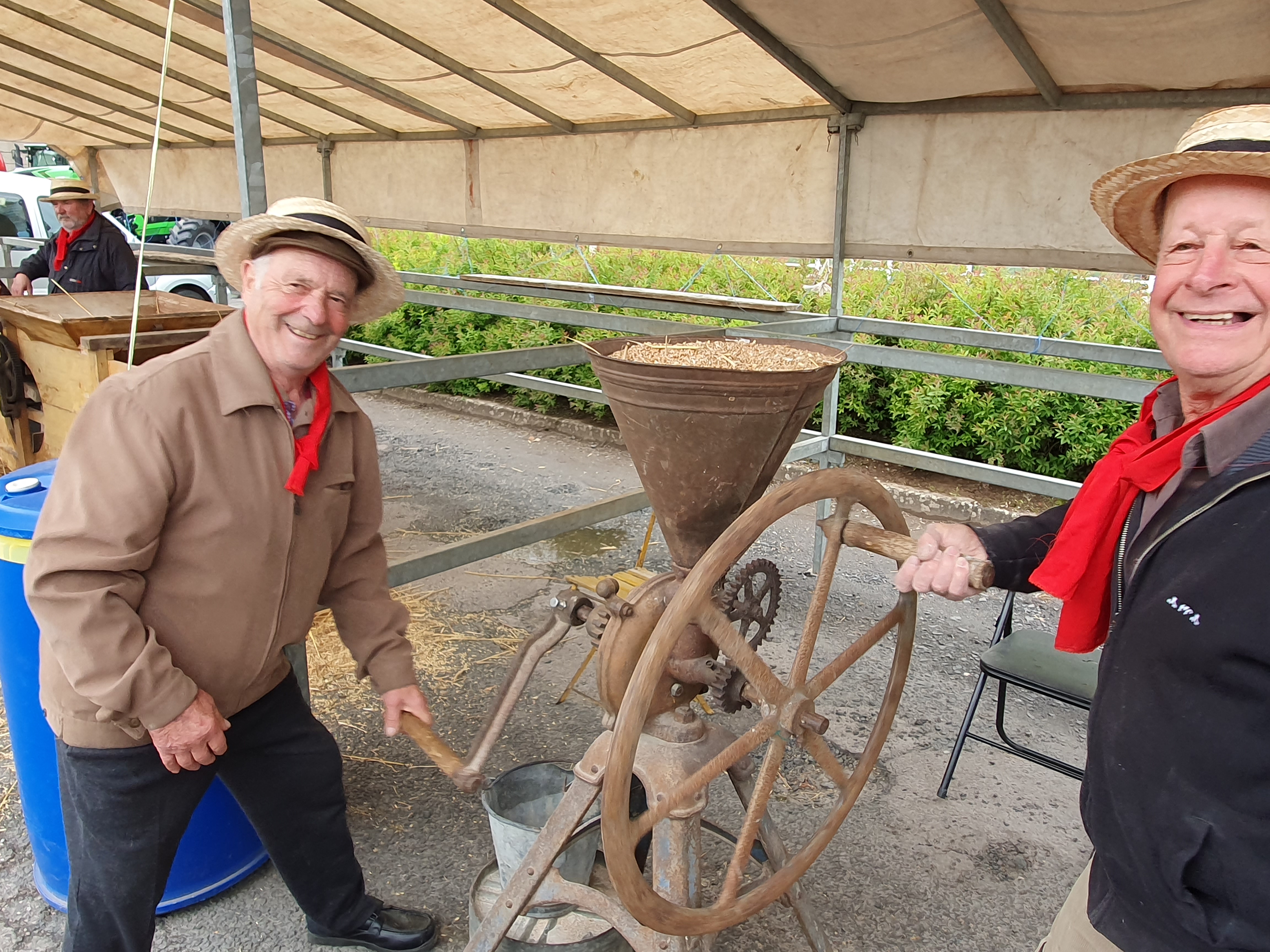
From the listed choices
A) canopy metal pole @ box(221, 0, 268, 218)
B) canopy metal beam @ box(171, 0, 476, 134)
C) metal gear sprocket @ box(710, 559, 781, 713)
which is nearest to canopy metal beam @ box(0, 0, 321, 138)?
canopy metal beam @ box(171, 0, 476, 134)

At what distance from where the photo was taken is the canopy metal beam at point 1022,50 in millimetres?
3061

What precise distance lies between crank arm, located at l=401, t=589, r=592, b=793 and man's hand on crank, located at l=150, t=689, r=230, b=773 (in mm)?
393

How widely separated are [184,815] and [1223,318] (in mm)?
2161

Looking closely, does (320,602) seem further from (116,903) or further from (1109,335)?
(1109,335)

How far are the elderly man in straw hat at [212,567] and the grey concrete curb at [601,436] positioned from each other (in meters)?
3.05

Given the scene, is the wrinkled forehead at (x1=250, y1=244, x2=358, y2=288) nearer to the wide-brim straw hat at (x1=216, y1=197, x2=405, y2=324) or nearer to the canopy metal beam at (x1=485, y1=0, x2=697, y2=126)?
the wide-brim straw hat at (x1=216, y1=197, x2=405, y2=324)

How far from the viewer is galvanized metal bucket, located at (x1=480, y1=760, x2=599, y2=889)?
2.06 metres

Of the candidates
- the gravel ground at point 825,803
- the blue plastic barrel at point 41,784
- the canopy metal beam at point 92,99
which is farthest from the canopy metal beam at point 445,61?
the canopy metal beam at point 92,99

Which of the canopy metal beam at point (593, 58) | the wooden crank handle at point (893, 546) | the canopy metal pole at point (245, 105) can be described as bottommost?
the wooden crank handle at point (893, 546)

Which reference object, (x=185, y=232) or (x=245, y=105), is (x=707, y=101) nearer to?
(x=245, y=105)

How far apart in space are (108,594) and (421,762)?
1897mm

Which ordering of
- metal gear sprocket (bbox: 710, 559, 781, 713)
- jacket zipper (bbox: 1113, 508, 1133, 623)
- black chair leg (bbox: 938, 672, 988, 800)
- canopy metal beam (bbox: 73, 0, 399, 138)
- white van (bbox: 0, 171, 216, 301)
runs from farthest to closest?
white van (bbox: 0, 171, 216, 301)
canopy metal beam (bbox: 73, 0, 399, 138)
black chair leg (bbox: 938, 672, 988, 800)
metal gear sprocket (bbox: 710, 559, 781, 713)
jacket zipper (bbox: 1113, 508, 1133, 623)

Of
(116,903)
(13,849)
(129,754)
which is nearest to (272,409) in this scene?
(129,754)

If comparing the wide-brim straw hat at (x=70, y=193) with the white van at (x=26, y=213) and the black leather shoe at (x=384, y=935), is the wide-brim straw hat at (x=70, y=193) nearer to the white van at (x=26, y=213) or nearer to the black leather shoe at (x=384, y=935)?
the white van at (x=26, y=213)
